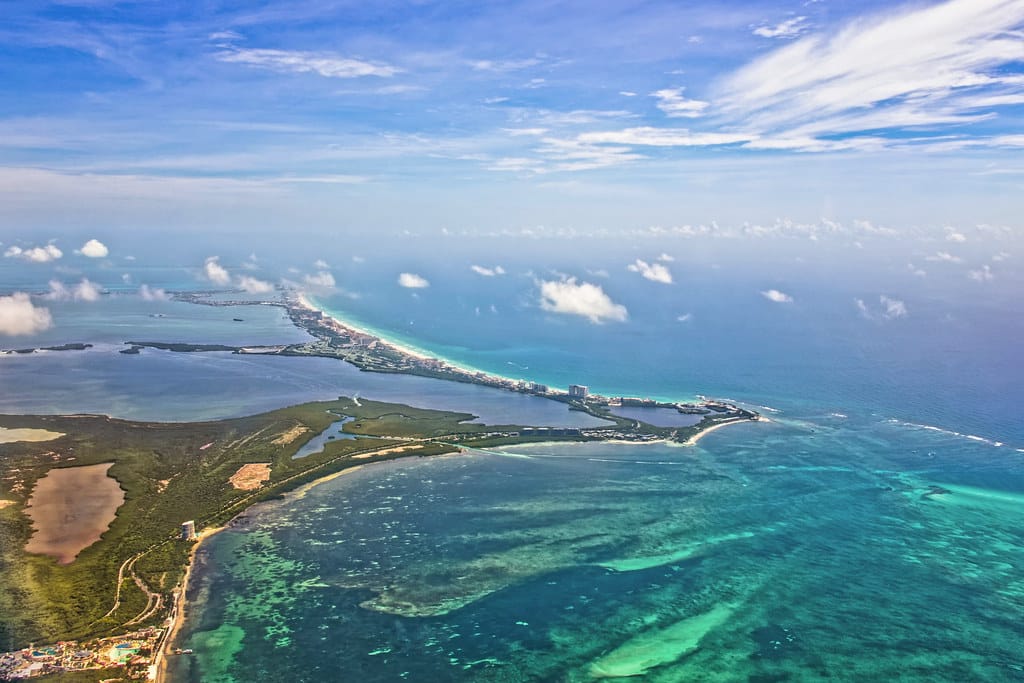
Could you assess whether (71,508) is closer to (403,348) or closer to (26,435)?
(26,435)

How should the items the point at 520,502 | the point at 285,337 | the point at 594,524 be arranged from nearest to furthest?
the point at 594,524, the point at 520,502, the point at 285,337

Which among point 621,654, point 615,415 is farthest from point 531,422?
point 621,654

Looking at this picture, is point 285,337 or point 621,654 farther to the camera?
point 285,337

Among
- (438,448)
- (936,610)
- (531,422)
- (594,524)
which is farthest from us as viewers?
(531,422)

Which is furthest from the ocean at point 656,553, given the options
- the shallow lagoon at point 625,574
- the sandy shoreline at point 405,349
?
the sandy shoreline at point 405,349

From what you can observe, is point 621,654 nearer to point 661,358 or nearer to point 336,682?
point 336,682

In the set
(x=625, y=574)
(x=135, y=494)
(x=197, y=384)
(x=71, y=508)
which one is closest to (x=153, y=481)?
(x=135, y=494)

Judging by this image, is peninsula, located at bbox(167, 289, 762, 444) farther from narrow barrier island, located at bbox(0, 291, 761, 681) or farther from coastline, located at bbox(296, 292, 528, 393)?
narrow barrier island, located at bbox(0, 291, 761, 681)

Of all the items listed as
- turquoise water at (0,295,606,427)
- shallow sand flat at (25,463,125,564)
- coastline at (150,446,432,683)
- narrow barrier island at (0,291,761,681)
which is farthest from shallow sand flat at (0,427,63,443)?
coastline at (150,446,432,683)
